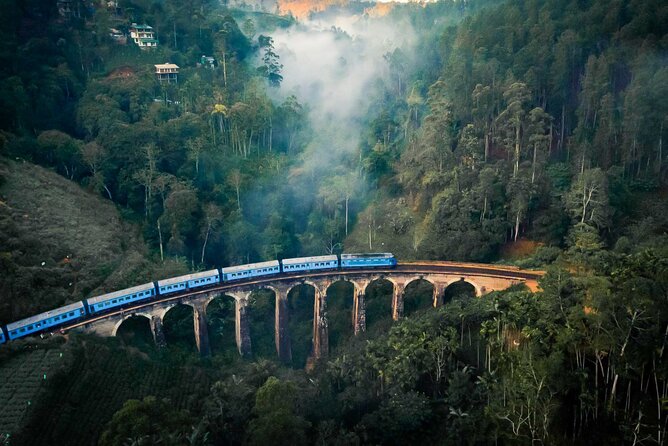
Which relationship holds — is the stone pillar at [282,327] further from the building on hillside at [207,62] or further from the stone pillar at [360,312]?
the building on hillside at [207,62]

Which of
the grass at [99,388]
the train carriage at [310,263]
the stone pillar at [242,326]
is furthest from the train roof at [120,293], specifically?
the train carriage at [310,263]

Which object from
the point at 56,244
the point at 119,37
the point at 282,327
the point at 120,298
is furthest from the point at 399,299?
the point at 119,37

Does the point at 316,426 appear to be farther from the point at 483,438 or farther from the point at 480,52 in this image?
the point at 480,52

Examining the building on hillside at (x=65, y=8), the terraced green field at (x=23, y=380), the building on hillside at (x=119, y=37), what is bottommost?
the terraced green field at (x=23, y=380)

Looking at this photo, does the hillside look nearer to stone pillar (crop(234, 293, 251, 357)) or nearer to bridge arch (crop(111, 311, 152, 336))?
bridge arch (crop(111, 311, 152, 336))

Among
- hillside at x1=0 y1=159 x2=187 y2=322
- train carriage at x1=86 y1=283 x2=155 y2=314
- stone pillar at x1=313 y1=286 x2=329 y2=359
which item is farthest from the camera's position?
stone pillar at x1=313 y1=286 x2=329 y2=359

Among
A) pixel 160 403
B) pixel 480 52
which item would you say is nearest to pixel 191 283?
pixel 160 403

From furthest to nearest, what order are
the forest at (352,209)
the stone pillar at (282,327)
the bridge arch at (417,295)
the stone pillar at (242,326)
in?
the bridge arch at (417,295) < the stone pillar at (282,327) < the stone pillar at (242,326) < the forest at (352,209)

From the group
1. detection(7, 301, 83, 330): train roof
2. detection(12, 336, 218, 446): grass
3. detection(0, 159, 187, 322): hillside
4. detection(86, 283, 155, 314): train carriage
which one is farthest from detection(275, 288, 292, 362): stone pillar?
detection(7, 301, 83, 330): train roof
